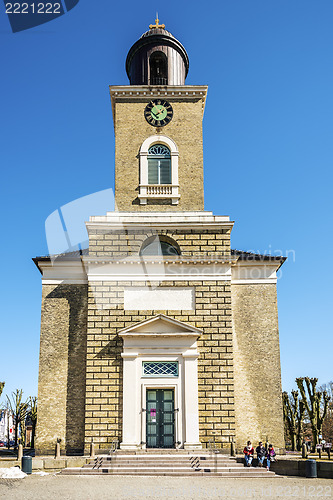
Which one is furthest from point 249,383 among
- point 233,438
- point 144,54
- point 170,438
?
point 144,54

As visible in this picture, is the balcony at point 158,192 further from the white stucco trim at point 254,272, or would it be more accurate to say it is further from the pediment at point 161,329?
the pediment at point 161,329

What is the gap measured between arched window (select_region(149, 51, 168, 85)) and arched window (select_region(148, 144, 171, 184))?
4034 mm

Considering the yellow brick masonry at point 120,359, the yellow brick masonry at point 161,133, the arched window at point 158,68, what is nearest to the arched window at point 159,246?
the yellow brick masonry at point 120,359

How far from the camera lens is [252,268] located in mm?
27297

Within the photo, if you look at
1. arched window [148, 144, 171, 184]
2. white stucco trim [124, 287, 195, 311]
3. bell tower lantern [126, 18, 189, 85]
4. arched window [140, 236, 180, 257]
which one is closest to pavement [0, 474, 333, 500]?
white stucco trim [124, 287, 195, 311]

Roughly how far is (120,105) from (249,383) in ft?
53.7

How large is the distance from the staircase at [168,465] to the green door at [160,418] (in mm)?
1169

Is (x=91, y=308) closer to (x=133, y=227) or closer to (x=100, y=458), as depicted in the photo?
(x=133, y=227)

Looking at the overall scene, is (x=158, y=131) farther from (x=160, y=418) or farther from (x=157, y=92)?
(x=160, y=418)

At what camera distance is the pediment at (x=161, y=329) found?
78.3 ft

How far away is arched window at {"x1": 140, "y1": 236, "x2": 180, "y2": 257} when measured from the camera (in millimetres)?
25922

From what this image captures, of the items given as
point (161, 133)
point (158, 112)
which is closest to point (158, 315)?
point (161, 133)

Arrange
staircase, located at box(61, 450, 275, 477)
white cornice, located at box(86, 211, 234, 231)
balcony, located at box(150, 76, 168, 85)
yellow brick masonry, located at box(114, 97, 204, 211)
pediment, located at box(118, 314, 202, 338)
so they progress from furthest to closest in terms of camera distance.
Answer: balcony, located at box(150, 76, 168, 85)
yellow brick masonry, located at box(114, 97, 204, 211)
white cornice, located at box(86, 211, 234, 231)
pediment, located at box(118, 314, 202, 338)
staircase, located at box(61, 450, 275, 477)

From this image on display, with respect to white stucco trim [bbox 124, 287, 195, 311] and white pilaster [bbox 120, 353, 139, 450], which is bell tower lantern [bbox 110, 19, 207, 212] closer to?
white stucco trim [bbox 124, 287, 195, 311]
